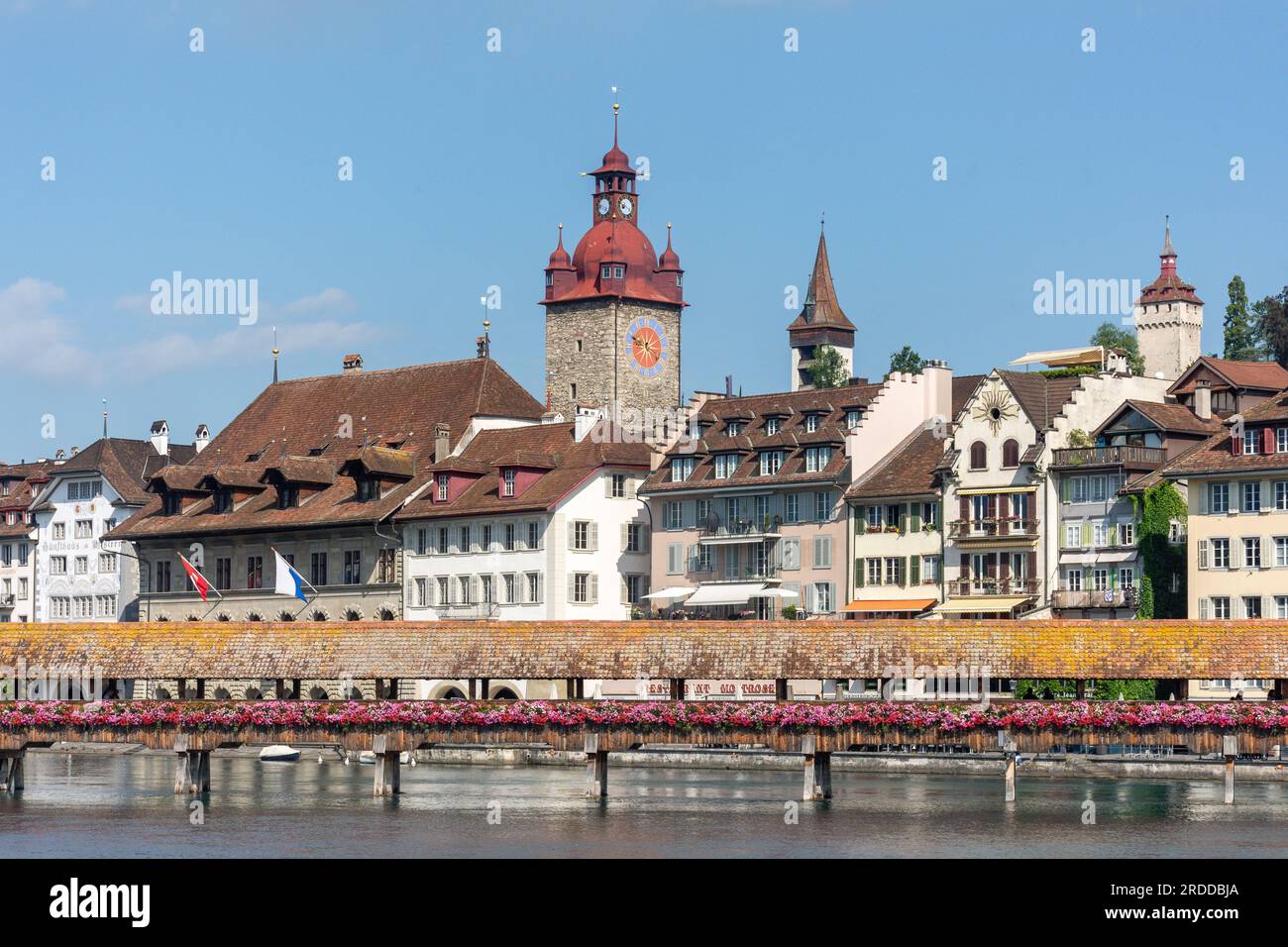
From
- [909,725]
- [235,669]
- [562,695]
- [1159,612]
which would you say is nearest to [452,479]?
[562,695]

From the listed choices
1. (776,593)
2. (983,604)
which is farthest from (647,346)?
(983,604)

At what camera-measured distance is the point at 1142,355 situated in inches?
5807

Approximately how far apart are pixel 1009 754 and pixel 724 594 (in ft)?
118

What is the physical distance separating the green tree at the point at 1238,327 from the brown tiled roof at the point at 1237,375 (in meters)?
38.5

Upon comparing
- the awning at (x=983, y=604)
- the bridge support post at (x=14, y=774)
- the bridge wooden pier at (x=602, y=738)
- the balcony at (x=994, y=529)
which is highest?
the balcony at (x=994, y=529)

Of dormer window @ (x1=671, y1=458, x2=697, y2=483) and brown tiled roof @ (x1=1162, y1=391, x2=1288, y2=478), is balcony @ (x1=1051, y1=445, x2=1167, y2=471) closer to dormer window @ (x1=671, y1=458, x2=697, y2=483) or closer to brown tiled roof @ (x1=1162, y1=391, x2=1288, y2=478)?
brown tiled roof @ (x1=1162, y1=391, x2=1288, y2=478)

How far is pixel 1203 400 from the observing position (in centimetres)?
9025

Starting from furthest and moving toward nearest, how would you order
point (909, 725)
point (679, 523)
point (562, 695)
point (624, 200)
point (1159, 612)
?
point (624, 200)
point (679, 523)
point (562, 695)
point (1159, 612)
point (909, 725)

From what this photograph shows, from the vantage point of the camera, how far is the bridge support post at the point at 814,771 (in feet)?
191

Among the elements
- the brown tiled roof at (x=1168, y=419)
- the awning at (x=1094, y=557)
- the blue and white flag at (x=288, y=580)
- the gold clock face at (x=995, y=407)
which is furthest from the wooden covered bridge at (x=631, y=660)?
the gold clock face at (x=995, y=407)

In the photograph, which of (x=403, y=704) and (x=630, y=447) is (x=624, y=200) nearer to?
(x=630, y=447)

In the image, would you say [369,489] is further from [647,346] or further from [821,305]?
[821,305]

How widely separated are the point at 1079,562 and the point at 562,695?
61.3ft

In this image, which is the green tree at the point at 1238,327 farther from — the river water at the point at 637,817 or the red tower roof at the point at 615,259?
the river water at the point at 637,817
